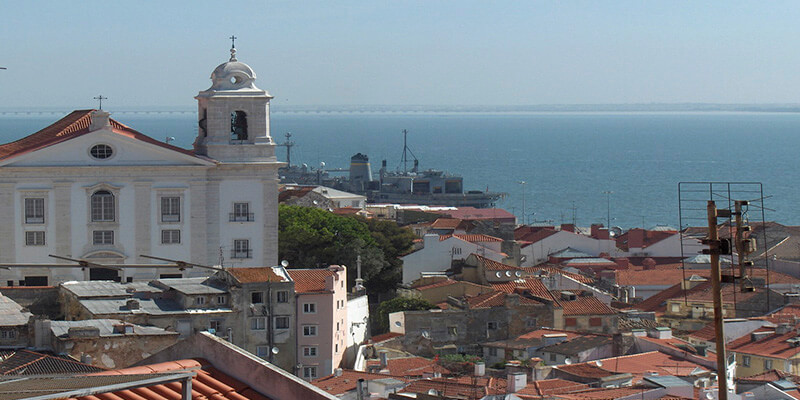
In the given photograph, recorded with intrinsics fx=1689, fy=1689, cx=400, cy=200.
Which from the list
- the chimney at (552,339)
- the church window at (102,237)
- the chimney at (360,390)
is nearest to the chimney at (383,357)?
the chimney at (552,339)

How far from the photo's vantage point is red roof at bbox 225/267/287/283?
34750mm

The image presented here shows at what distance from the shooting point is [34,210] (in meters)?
41.2

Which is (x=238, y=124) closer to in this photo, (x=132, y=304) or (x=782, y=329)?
(x=132, y=304)

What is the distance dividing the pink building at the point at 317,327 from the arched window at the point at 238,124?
728 cm

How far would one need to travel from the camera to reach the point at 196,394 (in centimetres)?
1012

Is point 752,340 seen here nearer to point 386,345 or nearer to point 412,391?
point 386,345

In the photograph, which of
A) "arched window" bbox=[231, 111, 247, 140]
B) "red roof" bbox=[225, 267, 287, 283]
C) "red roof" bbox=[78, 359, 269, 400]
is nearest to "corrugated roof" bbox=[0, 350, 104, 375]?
"red roof" bbox=[225, 267, 287, 283]

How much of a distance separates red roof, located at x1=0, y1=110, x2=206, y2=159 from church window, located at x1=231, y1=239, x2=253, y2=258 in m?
2.48

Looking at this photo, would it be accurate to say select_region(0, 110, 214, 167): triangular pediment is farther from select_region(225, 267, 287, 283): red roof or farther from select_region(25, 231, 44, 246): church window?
select_region(225, 267, 287, 283): red roof

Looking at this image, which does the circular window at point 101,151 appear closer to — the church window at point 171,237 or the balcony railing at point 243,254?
the church window at point 171,237

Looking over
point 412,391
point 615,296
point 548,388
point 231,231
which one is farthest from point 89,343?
point 615,296

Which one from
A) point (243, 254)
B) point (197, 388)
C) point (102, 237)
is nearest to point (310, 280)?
point (243, 254)

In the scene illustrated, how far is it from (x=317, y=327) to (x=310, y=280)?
1453mm

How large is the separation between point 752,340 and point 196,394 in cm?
2789
